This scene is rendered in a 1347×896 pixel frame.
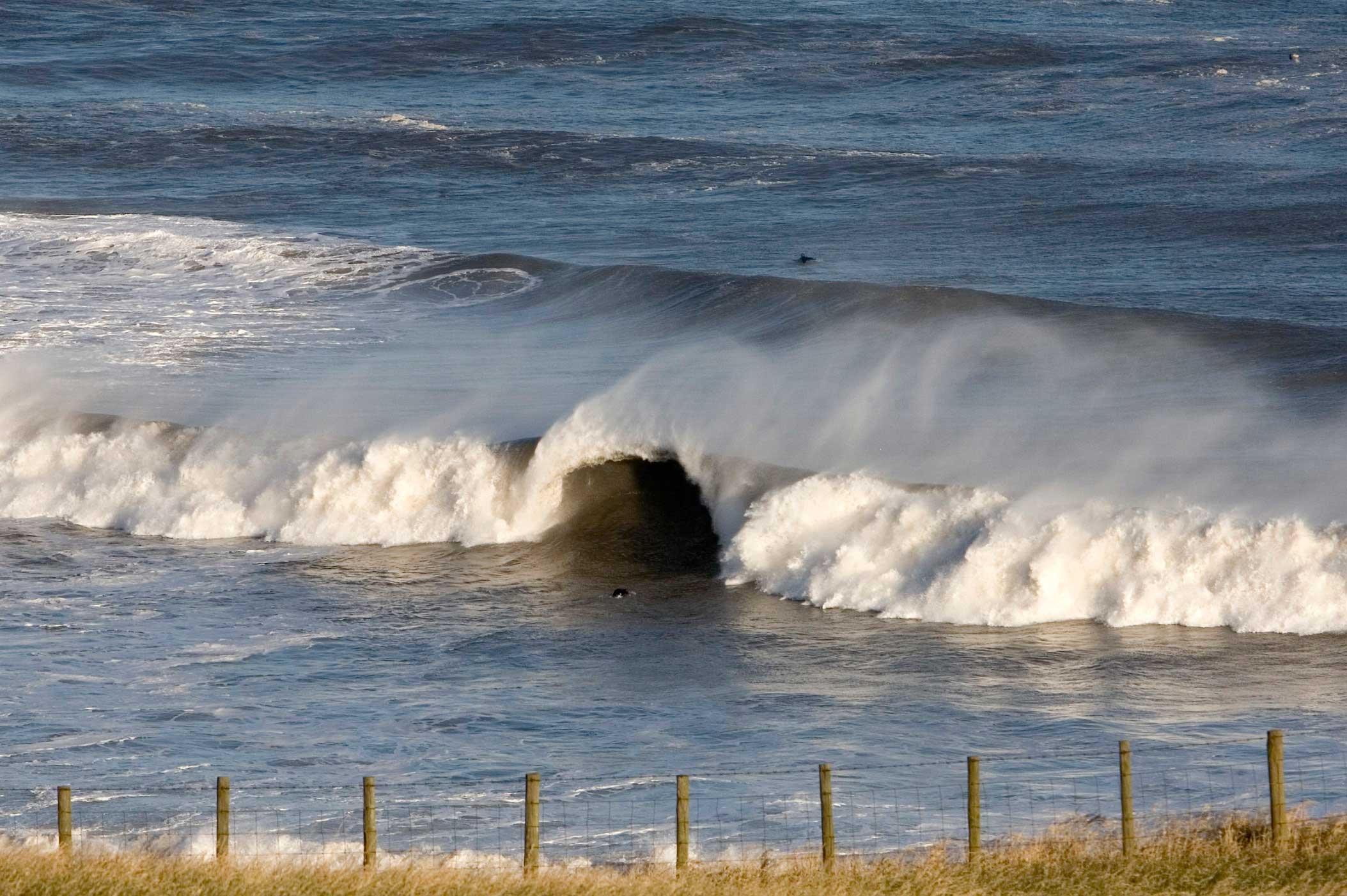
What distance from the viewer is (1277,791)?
12672 mm

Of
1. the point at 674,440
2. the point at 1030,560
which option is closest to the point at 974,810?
the point at 1030,560

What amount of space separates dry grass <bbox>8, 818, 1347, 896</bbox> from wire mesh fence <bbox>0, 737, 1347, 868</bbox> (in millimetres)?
376

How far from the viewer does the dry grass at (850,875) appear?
39.0ft

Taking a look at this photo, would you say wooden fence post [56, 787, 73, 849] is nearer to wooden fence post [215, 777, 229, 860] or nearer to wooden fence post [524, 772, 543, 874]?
wooden fence post [215, 777, 229, 860]

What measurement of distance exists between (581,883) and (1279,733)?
4729 millimetres

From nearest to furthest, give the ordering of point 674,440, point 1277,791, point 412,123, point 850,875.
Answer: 1. point 850,875
2. point 1277,791
3. point 674,440
4. point 412,123

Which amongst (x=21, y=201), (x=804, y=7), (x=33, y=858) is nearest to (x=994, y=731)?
(x=33, y=858)

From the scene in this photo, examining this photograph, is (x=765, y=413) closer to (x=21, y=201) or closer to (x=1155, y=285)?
(x=1155, y=285)

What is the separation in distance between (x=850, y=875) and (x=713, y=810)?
2761 millimetres

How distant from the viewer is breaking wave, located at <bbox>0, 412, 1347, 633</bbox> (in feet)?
70.2

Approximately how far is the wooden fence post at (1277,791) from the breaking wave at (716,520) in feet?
26.3

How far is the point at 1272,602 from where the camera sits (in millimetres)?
20859

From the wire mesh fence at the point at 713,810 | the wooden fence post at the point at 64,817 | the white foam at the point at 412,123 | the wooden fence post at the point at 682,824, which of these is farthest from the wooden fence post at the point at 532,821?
the white foam at the point at 412,123

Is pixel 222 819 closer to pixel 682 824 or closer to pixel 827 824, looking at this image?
pixel 682 824
